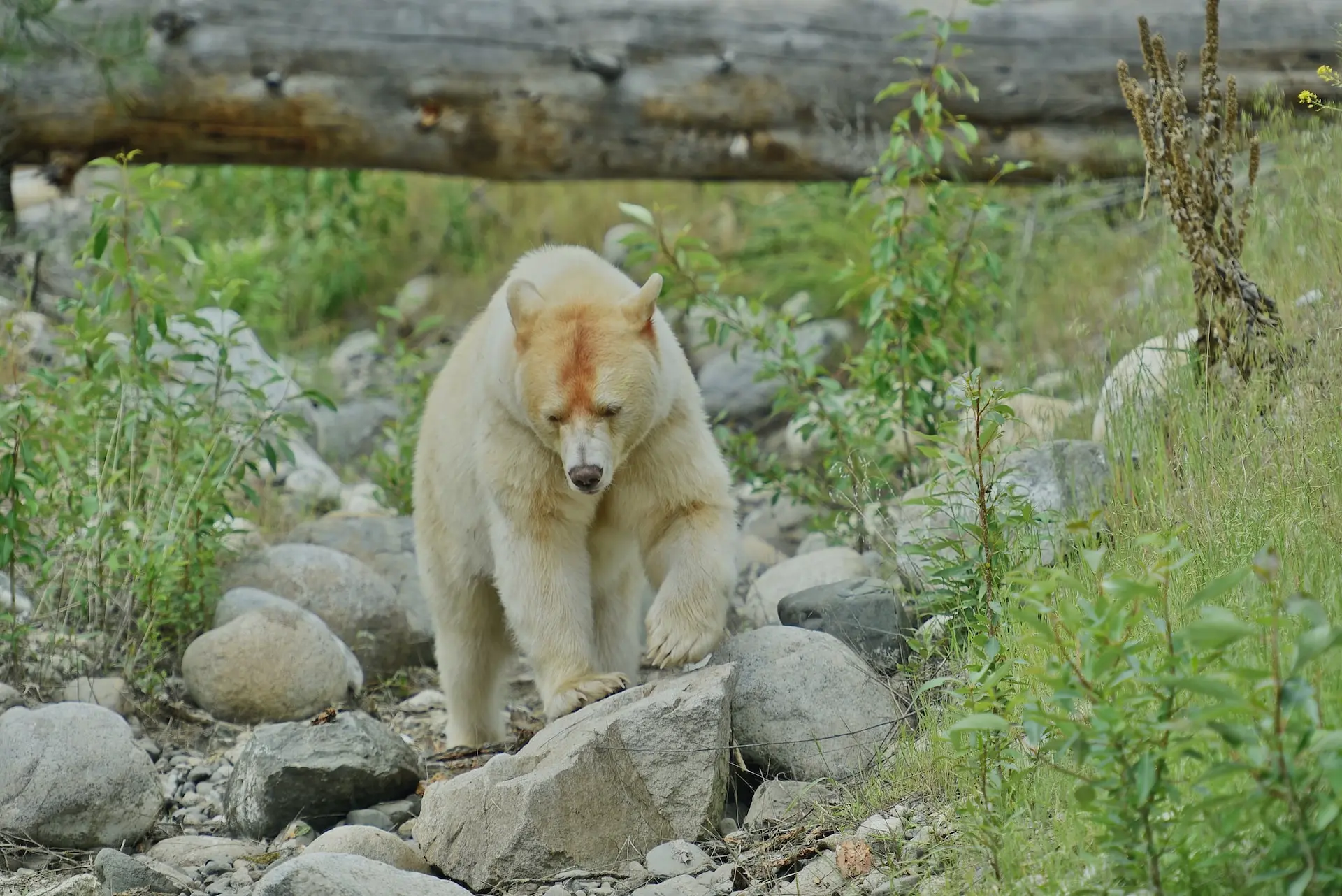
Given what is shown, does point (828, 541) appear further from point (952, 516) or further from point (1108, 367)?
point (952, 516)

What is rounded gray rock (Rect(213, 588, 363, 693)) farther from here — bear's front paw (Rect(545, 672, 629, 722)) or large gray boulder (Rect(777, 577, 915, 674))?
large gray boulder (Rect(777, 577, 915, 674))

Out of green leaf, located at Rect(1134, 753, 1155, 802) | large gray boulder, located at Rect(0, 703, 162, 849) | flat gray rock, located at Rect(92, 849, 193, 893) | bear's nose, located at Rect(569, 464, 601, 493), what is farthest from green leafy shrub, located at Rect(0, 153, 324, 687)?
green leaf, located at Rect(1134, 753, 1155, 802)

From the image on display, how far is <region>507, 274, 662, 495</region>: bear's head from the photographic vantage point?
383 cm

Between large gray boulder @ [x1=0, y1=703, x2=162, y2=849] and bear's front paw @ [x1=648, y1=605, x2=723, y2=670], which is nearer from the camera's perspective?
large gray boulder @ [x1=0, y1=703, x2=162, y2=849]

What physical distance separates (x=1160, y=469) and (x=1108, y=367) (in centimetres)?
116

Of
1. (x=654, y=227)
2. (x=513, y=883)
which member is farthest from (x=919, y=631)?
(x=654, y=227)

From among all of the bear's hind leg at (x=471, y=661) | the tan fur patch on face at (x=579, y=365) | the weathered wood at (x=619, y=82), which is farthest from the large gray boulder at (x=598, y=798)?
the weathered wood at (x=619, y=82)

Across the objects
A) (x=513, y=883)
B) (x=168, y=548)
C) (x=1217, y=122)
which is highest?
(x=1217, y=122)

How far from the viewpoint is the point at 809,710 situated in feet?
11.9

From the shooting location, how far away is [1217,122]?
4.55 metres

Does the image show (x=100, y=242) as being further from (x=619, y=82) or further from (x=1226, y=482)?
(x=1226, y=482)

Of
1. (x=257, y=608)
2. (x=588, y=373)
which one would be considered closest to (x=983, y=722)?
(x=588, y=373)

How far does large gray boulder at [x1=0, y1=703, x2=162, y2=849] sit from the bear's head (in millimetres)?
1424

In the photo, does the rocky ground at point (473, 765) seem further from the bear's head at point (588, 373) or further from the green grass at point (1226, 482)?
the bear's head at point (588, 373)
